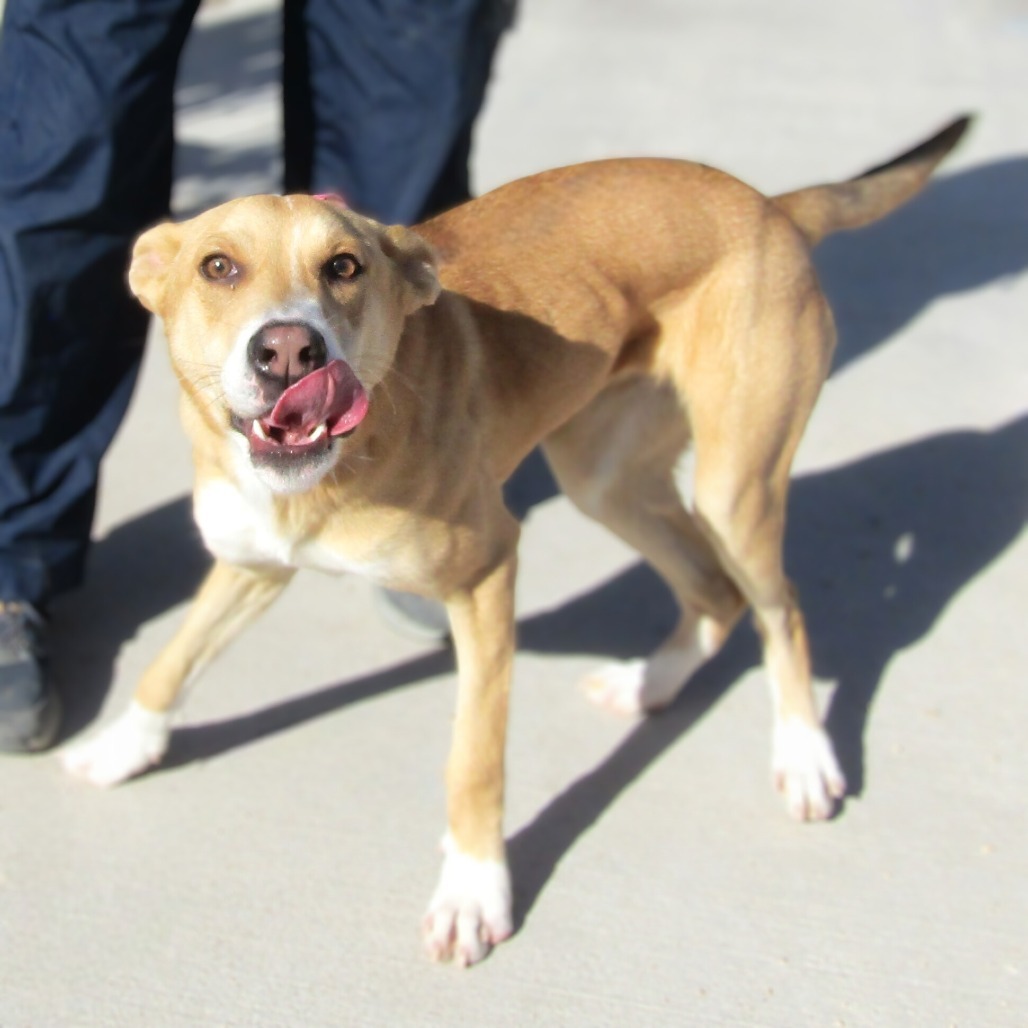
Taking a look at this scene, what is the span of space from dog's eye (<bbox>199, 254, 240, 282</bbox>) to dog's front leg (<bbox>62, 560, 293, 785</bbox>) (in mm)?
766

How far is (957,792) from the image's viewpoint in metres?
2.90

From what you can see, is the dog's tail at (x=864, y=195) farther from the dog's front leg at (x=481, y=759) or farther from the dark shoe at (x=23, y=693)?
the dark shoe at (x=23, y=693)

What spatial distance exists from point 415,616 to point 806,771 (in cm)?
100

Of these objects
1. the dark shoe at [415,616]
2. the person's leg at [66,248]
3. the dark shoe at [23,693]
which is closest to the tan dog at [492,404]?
the dark shoe at [23,693]

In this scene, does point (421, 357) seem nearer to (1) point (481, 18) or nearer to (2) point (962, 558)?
(1) point (481, 18)

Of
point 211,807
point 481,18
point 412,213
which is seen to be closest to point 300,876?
point 211,807

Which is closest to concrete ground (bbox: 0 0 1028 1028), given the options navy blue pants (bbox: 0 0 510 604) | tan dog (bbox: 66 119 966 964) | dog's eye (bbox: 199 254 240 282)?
tan dog (bbox: 66 119 966 964)

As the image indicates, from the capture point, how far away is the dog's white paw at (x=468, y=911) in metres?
2.44

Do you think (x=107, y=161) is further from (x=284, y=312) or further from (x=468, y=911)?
(x=468, y=911)

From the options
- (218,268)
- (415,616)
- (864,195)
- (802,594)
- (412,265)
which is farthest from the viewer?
(802,594)

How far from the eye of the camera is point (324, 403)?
80.7 inches

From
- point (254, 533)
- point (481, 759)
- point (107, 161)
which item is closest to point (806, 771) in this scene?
point (481, 759)

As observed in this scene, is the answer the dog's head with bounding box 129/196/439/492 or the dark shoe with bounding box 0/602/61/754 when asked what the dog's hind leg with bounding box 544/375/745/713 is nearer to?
the dog's head with bounding box 129/196/439/492

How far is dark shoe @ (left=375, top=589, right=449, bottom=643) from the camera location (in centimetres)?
327
